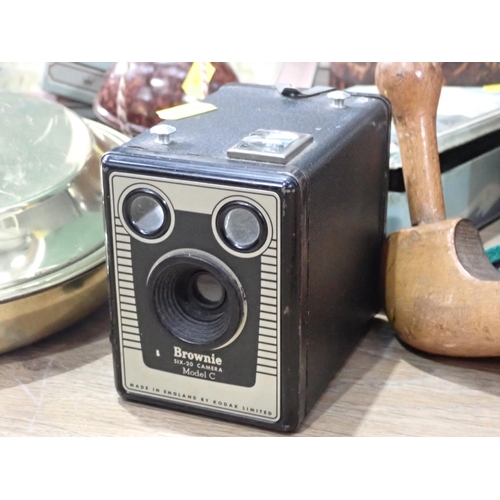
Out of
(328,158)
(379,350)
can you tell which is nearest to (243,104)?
(328,158)

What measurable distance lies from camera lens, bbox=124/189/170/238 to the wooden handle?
279 millimetres

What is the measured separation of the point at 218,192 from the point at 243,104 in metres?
0.18

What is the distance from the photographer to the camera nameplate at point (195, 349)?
1.97 ft

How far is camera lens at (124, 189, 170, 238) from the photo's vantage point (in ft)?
2.04

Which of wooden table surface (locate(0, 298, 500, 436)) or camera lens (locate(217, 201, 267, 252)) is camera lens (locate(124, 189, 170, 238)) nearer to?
camera lens (locate(217, 201, 267, 252))

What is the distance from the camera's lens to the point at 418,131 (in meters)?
0.78

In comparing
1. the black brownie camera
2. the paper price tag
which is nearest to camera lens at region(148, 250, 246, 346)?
the black brownie camera

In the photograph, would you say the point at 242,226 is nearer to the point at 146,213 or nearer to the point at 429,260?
the point at 146,213

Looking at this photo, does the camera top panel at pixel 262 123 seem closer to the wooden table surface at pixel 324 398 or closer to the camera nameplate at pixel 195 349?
the camera nameplate at pixel 195 349

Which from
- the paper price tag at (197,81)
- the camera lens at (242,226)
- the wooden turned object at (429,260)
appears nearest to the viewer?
the camera lens at (242,226)

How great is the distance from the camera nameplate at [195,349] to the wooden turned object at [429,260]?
17cm

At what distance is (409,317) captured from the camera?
74 centimetres

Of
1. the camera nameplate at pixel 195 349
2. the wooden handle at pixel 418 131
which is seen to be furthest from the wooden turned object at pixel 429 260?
the camera nameplate at pixel 195 349
